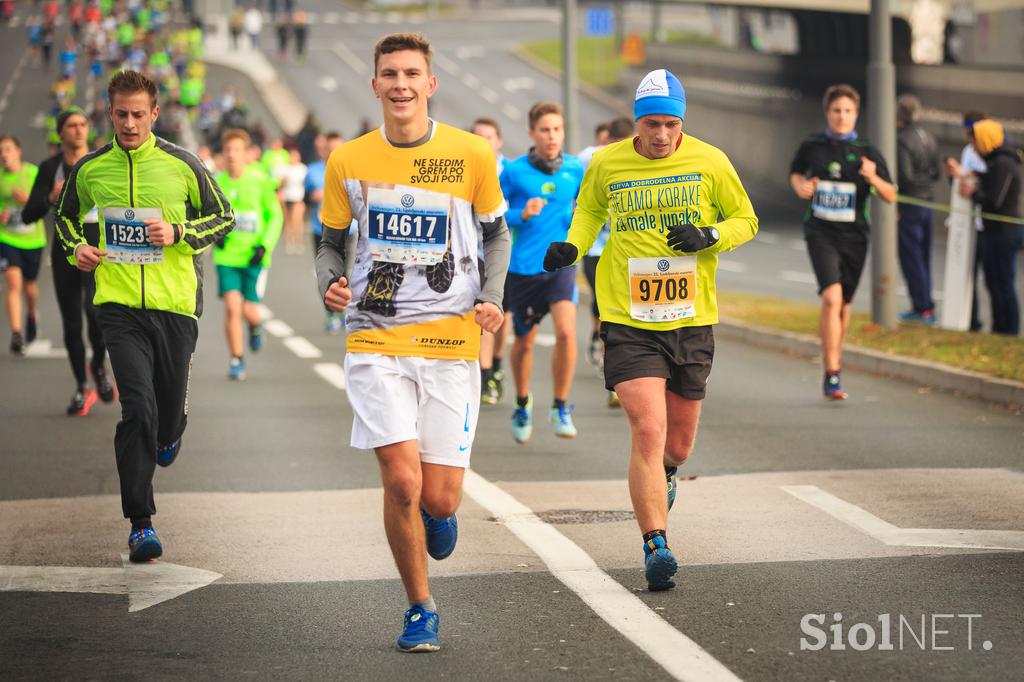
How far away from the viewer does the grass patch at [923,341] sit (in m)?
14.2

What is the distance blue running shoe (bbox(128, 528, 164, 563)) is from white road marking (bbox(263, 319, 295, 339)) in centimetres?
1148

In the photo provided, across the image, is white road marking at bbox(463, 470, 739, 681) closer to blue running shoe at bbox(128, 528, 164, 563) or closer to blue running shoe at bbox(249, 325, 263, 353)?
blue running shoe at bbox(128, 528, 164, 563)

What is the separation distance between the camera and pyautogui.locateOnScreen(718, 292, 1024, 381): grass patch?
14188mm

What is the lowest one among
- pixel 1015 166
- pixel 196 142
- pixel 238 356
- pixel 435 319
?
pixel 196 142

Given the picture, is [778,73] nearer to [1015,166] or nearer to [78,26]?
[1015,166]

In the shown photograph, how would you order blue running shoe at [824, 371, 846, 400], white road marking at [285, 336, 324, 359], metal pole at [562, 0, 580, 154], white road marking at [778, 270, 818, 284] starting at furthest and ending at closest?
1. white road marking at [778, 270, 818, 284]
2. metal pole at [562, 0, 580, 154]
3. white road marking at [285, 336, 324, 359]
4. blue running shoe at [824, 371, 846, 400]

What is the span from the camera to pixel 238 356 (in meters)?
15.7

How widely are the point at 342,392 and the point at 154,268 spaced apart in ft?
20.6

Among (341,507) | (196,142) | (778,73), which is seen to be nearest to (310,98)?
(196,142)

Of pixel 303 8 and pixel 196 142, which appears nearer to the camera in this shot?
pixel 196 142

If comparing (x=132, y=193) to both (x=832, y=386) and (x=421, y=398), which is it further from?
(x=832, y=386)

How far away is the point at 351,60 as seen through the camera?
82625 millimetres

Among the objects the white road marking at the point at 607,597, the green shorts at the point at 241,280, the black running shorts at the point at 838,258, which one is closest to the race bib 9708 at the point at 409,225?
the white road marking at the point at 607,597

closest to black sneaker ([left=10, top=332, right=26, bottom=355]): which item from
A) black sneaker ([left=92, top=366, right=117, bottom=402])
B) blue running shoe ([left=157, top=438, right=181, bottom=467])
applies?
black sneaker ([left=92, top=366, right=117, bottom=402])
